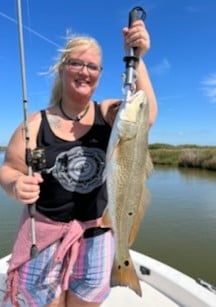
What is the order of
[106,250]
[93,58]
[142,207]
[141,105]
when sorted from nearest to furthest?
[141,105] < [142,207] < [93,58] < [106,250]

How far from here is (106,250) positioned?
243 centimetres

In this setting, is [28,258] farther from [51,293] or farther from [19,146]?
[19,146]

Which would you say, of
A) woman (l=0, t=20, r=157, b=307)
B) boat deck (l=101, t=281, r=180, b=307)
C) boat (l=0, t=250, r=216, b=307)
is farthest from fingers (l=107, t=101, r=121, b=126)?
boat deck (l=101, t=281, r=180, b=307)

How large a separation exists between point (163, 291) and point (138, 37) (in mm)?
2754

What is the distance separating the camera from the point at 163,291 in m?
3.90

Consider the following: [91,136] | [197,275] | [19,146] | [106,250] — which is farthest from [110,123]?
[197,275]

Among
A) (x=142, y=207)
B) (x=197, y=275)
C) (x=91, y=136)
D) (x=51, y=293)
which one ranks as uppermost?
(x=91, y=136)

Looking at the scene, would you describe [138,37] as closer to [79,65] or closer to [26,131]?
[79,65]

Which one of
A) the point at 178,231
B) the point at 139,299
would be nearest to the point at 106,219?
the point at 139,299

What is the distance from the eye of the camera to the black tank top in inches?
Result: 90.3

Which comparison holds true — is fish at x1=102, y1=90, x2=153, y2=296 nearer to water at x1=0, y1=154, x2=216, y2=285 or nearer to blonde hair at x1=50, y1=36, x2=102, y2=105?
blonde hair at x1=50, y1=36, x2=102, y2=105

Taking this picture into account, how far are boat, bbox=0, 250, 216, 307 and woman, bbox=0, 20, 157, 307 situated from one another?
54.9 inches

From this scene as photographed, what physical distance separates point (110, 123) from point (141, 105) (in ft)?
1.61

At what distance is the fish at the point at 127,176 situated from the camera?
1.90 metres
